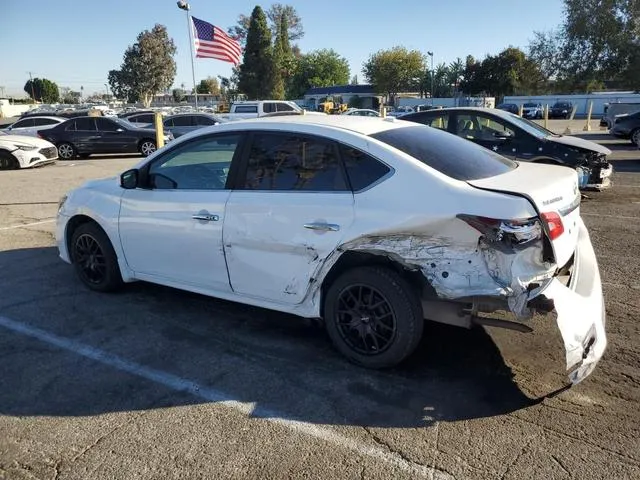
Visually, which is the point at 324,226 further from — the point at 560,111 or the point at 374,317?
the point at 560,111

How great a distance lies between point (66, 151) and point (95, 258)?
15770 mm

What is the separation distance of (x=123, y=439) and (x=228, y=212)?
1.73 metres

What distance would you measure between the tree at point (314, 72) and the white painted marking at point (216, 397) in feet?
281

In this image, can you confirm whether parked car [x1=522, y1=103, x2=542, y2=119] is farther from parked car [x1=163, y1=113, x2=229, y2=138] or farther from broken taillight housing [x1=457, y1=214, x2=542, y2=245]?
broken taillight housing [x1=457, y1=214, x2=542, y2=245]

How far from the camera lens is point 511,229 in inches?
121

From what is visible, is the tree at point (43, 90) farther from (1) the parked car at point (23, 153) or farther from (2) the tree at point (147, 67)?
(1) the parked car at point (23, 153)

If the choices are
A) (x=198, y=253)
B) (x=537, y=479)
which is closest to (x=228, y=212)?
(x=198, y=253)

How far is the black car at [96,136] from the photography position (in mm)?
18828

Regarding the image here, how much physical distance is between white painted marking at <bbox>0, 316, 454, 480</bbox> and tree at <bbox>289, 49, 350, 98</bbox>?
8580cm

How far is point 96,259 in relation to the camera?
5125 mm

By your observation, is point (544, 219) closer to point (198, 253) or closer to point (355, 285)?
point (355, 285)

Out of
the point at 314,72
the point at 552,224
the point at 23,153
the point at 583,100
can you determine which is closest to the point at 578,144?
the point at 552,224

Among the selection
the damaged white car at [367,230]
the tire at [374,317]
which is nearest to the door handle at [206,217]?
the damaged white car at [367,230]

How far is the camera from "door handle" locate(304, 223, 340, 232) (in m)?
3.57
